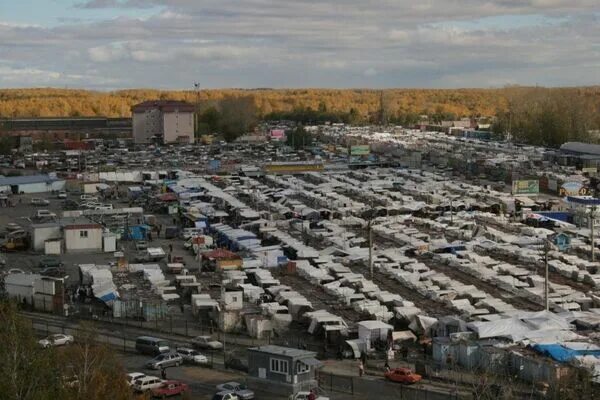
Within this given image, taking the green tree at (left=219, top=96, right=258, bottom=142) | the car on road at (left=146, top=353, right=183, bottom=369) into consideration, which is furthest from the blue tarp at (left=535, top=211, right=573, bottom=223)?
the green tree at (left=219, top=96, right=258, bottom=142)

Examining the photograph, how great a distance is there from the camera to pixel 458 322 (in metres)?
5.90

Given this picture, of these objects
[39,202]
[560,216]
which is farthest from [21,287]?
[560,216]

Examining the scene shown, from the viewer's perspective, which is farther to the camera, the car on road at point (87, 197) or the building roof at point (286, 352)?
the car on road at point (87, 197)

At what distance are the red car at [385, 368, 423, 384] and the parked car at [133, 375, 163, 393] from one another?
1249 mm

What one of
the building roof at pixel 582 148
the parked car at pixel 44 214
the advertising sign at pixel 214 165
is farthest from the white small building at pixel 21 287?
the building roof at pixel 582 148

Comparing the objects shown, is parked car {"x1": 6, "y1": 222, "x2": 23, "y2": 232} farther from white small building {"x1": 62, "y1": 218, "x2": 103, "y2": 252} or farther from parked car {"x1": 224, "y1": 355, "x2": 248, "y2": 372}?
parked car {"x1": 224, "y1": 355, "x2": 248, "y2": 372}

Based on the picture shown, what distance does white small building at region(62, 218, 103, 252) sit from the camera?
30.2ft

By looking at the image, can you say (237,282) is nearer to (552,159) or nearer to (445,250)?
(445,250)

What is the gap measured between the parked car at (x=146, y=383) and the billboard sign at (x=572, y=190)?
918 centimetres

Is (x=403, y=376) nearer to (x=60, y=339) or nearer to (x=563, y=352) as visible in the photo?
(x=563, y=352)

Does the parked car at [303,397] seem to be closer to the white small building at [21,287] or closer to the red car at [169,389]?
the red car at [169,389]

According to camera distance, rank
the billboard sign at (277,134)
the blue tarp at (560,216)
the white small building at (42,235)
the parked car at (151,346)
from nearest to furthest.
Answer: the parked car at (151,346), the white small building at (42,235), the blue tarp at (560,216), the billboard sign at (277,134)

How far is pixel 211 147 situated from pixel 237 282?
15.5 metres

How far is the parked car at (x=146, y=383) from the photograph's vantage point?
475 centimetres
